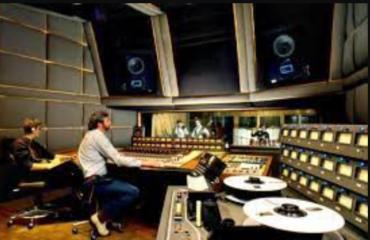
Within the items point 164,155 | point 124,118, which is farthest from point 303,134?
point 124,118

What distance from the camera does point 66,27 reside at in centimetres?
444

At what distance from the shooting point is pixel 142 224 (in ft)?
10.4

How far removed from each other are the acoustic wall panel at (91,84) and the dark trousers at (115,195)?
7.61 ft

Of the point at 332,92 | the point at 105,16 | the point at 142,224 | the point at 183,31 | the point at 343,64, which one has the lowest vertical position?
the point at 142,224

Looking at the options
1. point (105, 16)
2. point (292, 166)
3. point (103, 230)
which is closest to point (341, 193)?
point (292, 166)

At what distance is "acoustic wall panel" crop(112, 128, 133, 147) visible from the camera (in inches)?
191

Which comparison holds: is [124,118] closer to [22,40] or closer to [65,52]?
[65,52]

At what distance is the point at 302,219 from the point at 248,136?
2844 millimetres

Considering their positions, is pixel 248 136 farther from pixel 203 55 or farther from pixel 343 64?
pixel 343 64

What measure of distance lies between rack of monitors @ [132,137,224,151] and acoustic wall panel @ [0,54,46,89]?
5.64ft

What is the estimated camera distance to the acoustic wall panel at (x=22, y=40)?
3662 millimetres

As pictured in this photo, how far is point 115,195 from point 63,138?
194cm

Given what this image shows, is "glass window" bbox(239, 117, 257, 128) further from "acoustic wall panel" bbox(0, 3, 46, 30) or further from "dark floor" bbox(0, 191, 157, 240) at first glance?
"acoustic wall panel" bbox(0, 3, 46, 30)

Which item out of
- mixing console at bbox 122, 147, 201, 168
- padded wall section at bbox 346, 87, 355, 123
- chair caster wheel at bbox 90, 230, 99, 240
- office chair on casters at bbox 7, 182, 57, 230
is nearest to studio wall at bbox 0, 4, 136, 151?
office chair on casters at bbox 7, 182, 57, 230
